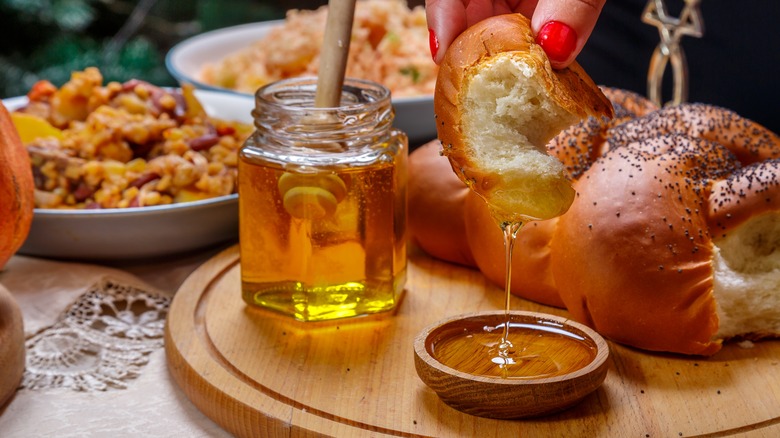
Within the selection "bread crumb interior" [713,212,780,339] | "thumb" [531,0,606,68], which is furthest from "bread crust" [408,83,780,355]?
"thumb" [531,0,606,68]

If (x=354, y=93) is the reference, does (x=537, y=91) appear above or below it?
above

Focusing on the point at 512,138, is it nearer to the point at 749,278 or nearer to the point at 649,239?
the point at 649,239

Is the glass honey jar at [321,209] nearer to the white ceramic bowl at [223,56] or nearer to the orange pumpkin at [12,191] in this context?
the orange pumpkin at [12,191]

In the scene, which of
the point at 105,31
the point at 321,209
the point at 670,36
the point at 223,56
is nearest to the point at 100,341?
the point at 321,209

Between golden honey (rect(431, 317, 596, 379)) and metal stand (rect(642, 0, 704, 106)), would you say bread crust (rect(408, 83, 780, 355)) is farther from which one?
metal stand (rect(642, 0, 704, 106))

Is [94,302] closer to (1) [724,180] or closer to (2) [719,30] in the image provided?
(1) [724,180]

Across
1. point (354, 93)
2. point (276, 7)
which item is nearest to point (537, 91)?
point (354, 93)
